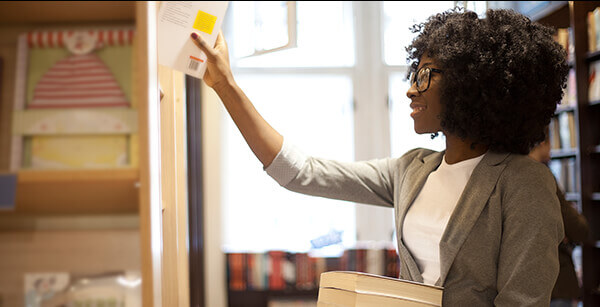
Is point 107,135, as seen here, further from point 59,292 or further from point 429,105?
point 429,105

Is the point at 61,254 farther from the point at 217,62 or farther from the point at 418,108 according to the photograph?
the point at 418,108

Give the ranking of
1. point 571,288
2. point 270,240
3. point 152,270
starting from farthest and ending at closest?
1. point 270,240
2. point 571,288
3. point 152,270

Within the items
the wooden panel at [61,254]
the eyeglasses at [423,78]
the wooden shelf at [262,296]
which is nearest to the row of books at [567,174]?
the wooden shelf at [262,296]

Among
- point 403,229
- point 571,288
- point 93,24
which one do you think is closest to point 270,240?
point 571,288

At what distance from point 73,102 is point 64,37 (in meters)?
0.12

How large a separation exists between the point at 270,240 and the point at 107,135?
324 cm

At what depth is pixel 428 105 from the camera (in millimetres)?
1246

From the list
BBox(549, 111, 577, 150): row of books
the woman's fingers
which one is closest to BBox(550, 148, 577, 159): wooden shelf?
BBox(549, 111, 577, 150): row of books

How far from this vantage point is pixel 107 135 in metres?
0.92

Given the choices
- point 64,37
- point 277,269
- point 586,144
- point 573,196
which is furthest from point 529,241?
point 277,269

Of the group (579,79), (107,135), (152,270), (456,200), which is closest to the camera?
(152,270)

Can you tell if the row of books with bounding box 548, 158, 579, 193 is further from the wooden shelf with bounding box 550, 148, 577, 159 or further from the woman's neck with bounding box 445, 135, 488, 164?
the woman's neck with bounding box 445, 135, 488, 164

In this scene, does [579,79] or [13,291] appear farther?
[579,79]

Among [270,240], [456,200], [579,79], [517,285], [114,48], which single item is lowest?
[270,240]
